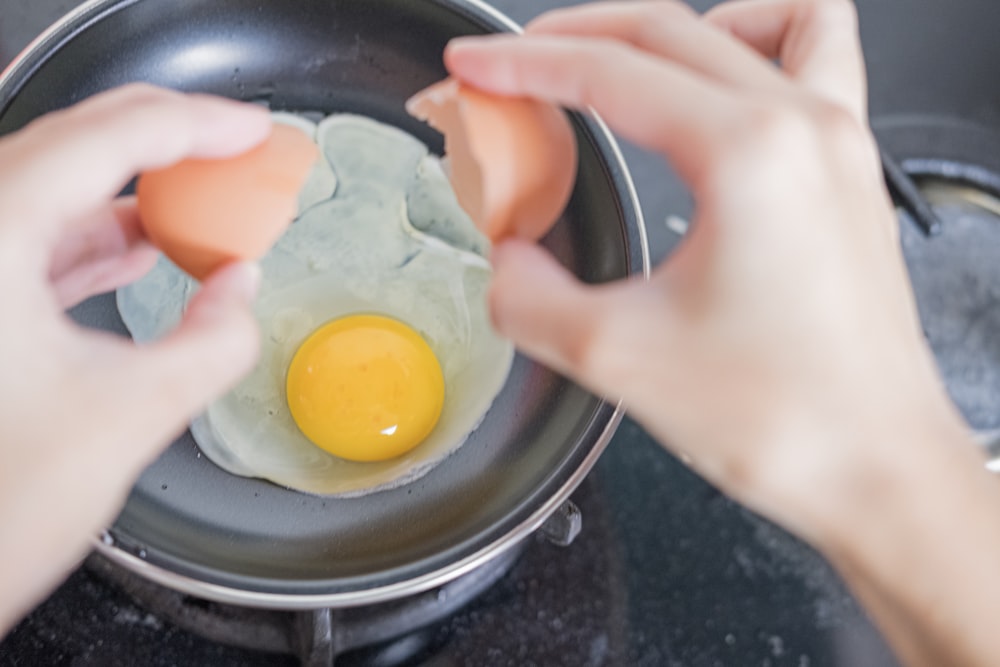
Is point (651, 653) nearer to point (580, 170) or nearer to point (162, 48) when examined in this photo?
point (580, 170)

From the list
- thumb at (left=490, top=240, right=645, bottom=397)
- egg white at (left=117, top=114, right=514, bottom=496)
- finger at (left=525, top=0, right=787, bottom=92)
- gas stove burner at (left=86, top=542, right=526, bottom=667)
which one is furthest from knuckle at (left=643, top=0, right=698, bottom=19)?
gas stove burner at (left=86, top=542, right=526, bottom=667)

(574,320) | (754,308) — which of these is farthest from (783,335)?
(574,320)

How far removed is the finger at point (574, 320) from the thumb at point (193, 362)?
18 cm

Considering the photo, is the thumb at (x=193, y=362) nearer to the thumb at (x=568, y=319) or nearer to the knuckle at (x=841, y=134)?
the thumb at (x=568, y=319)

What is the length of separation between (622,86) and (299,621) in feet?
2.21

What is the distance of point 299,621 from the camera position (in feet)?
3.05

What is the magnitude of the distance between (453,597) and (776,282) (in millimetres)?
624

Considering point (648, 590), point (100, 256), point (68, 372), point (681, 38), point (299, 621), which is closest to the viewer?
point (68, 372)

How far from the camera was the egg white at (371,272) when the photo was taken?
40.8 inches

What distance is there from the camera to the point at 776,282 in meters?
0.54

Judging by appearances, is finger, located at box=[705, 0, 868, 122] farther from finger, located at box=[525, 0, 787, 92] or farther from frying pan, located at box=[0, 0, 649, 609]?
frying pan, located at box=[0, 0, 649, 609]

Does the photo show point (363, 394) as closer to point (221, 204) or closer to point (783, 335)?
point (221, 204)

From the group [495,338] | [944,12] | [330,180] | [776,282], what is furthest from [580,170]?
[944,12]

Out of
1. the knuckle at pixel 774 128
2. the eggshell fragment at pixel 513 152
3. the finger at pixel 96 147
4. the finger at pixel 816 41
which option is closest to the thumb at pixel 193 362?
the finger at pixel 96 147
